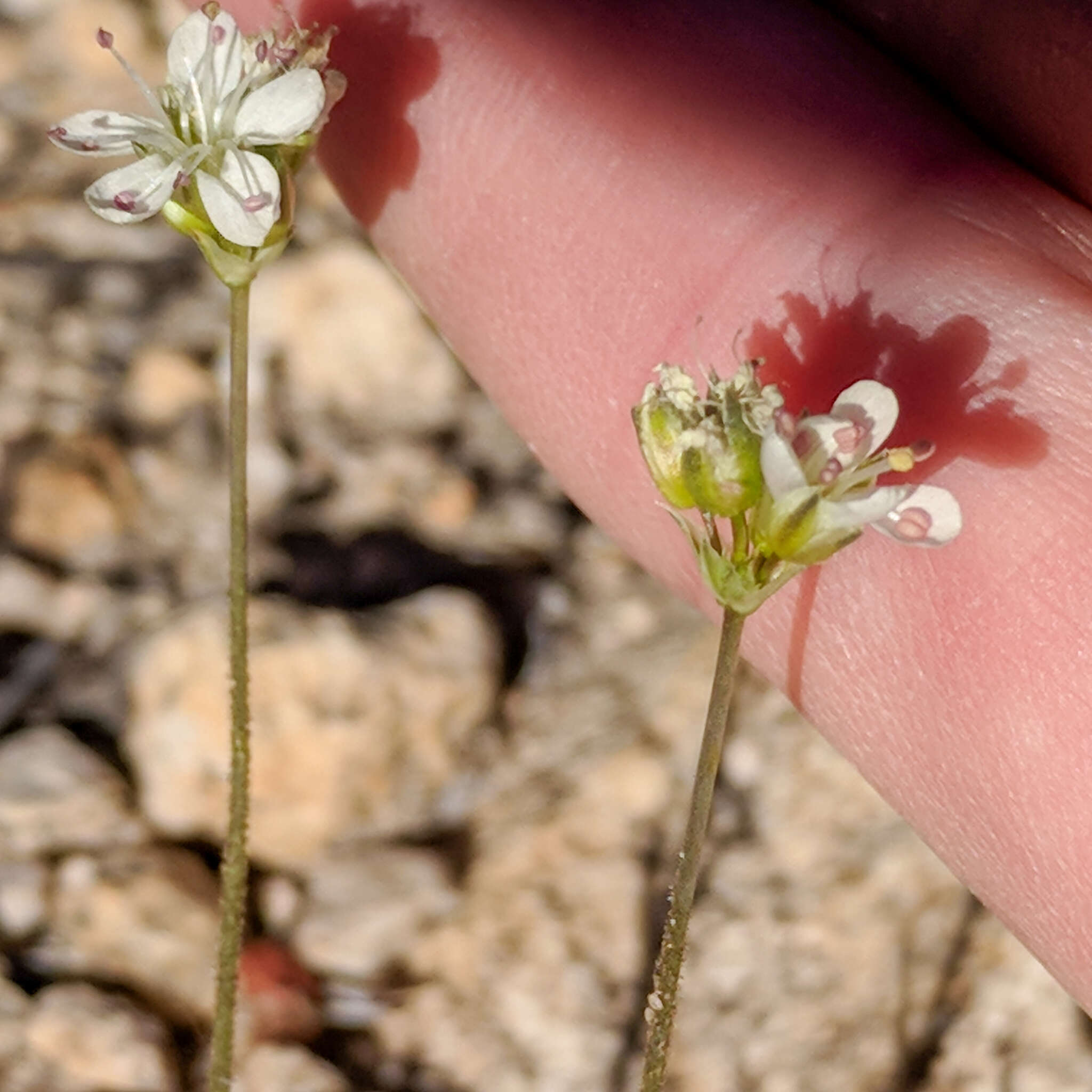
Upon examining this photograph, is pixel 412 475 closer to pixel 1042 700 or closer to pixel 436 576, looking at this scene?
pixel 436 576

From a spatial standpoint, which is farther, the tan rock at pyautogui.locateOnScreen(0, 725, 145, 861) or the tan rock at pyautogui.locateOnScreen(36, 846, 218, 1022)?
the tan rock at pyautogui.locateOnScreen(0, 725, 145, 861)

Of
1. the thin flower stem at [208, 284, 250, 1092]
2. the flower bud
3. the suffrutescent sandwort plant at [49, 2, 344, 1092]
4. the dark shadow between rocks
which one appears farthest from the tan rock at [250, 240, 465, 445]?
the flower bud

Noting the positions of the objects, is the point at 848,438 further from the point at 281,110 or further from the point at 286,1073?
the point at 286,1073

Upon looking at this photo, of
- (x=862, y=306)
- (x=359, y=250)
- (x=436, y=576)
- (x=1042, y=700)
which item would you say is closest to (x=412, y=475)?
(x=436, y=576)

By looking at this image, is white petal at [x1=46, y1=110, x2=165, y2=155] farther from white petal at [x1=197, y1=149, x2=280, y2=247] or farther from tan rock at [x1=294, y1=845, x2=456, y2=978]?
tan rock at [x1=294, y1=845, x2=456, y2=978]

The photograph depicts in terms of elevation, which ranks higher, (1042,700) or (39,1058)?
(1042,700)

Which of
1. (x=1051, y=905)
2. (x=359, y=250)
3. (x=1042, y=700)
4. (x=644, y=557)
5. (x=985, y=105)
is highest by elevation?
(x=985, y=105)

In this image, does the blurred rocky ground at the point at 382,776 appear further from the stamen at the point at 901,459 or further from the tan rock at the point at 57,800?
the stamen at the point at 901,459
